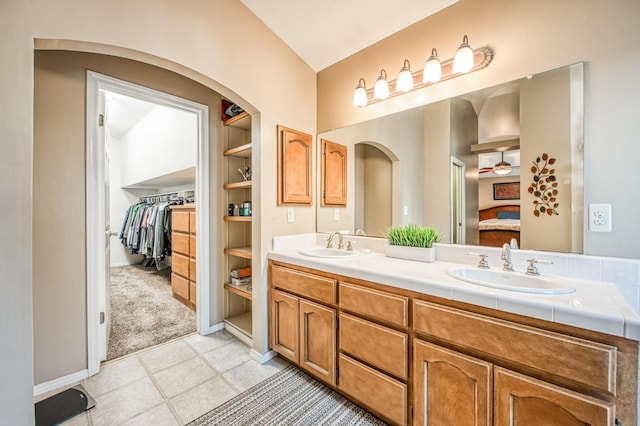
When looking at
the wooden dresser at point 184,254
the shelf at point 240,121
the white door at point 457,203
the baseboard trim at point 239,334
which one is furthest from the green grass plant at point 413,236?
the wooden dresser at point 184,254

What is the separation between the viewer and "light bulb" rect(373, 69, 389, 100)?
1958 millimetres

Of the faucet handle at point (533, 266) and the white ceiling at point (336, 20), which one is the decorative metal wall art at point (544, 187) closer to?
the faucet handle at point (533, 266)

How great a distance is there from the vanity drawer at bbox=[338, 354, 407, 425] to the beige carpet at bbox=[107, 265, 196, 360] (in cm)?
178

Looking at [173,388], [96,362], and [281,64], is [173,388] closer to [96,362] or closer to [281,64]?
[96,362]

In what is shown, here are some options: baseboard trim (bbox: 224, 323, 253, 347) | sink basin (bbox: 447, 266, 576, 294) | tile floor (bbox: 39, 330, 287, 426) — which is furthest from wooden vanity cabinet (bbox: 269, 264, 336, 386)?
sink basin (bbox: 447, 266, 576, 294)

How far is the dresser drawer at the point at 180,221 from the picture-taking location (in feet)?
10.2

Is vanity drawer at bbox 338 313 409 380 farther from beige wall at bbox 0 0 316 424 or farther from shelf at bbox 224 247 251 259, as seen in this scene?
shelf at bbox 224 247 251 259

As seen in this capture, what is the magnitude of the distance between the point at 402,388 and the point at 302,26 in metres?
2.57

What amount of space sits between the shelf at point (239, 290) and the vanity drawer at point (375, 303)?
1.17m

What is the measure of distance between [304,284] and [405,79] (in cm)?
160

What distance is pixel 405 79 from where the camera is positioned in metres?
1.82

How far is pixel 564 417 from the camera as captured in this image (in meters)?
0.89

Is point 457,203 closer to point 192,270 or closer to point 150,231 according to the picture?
point 192,270

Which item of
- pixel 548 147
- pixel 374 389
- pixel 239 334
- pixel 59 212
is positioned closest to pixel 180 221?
pixel 59 212
